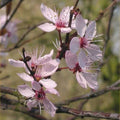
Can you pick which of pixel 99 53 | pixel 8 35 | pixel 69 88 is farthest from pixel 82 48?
pixel 69 88

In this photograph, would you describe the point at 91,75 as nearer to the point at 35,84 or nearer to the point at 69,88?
the point at 35,84

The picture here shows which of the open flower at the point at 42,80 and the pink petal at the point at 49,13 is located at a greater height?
the pink petal at the point at 49,13

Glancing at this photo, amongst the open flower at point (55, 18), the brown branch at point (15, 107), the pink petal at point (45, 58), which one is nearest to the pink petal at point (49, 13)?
the open flower at point (55, 18)

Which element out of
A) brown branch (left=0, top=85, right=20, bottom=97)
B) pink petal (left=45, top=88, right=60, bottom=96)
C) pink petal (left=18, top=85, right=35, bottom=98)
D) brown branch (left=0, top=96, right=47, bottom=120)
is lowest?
brown branch (left=0, top=96, right=47, bottom=120)

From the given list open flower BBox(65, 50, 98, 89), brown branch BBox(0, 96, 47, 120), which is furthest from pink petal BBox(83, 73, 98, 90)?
brown branch BBox(0, 96, 47, 120)

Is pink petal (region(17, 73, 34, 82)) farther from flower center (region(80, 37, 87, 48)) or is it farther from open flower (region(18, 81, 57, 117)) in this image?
flower center (region(80, 37, 87, 48))

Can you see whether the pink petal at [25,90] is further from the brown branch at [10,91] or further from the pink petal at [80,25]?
the pink petal at [80,25]
